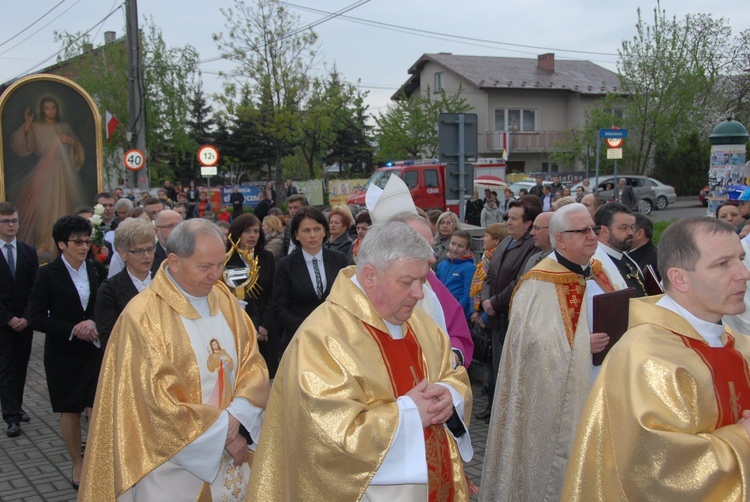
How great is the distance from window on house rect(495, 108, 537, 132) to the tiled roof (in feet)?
5.08

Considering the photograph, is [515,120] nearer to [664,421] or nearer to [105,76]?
[105,76]

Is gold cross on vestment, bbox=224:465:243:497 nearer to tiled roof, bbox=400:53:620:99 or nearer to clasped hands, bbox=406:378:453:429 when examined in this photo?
clasped hands, bbox=406:378:453:429

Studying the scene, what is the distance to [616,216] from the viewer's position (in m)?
5.64

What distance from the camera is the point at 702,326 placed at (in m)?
2.71

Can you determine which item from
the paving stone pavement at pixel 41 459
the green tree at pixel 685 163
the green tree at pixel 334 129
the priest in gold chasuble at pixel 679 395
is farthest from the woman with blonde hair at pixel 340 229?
the green tree at pixel 685 163

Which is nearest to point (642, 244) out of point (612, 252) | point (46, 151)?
Result: point (612, 252)

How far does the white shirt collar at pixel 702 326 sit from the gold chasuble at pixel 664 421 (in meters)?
0.04

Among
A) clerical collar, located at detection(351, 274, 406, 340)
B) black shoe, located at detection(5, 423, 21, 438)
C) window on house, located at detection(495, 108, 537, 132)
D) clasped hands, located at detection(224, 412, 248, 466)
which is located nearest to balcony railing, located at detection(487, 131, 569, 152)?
window on house, located at detection(495, 108, 537, 132)

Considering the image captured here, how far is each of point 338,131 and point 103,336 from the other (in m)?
44.5

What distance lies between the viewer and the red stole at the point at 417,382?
Result: 297 centimetres

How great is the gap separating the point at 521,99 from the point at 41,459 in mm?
39815

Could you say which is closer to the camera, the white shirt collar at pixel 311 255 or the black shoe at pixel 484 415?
the white shirt collar at pixel 311 255

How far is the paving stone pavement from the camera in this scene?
5461 mm

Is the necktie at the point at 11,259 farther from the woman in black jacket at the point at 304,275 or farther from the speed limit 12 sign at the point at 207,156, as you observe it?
the speed limit 12 sign at the point at 207,156
